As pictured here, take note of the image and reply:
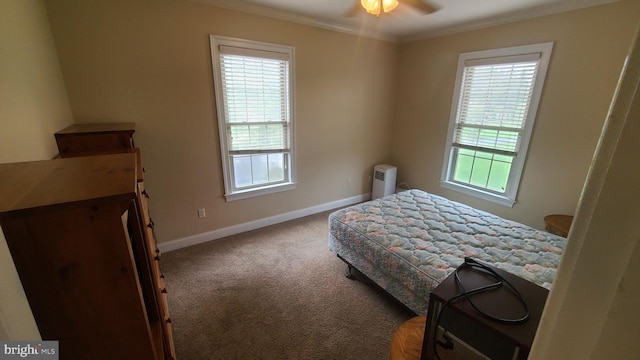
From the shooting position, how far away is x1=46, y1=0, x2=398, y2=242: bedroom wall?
211cm

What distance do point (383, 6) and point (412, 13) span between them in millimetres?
1002

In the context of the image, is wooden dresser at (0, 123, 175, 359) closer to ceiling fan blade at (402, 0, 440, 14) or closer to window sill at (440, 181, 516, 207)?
ceiling fan blade at (402, 0, 440, 14)

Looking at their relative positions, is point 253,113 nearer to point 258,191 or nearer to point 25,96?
point 258,191

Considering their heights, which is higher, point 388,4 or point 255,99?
point 388,4

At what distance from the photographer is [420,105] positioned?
12.5 feet

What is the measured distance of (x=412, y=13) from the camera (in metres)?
2.77

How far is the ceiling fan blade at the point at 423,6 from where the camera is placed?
243 cm

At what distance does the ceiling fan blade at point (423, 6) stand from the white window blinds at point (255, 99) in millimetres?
1405

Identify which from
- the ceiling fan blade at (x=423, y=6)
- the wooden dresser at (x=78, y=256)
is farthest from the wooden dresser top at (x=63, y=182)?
the ceiling fan blade at (x=423, y=6)

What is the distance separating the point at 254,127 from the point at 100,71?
1.41m

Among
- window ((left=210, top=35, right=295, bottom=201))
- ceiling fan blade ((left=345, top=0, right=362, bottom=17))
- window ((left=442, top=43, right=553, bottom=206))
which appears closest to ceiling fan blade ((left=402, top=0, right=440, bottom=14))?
ceiling fan blade ((left=345, top=0, right=362, bottom=17))

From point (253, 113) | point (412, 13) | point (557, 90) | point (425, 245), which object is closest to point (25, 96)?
point (253, 113)

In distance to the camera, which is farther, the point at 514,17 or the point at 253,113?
the point at 253,113

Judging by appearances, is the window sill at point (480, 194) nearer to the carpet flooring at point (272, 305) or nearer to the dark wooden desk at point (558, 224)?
the dark wooden desk at point (558, 224)
